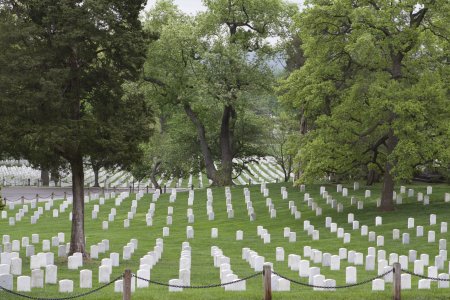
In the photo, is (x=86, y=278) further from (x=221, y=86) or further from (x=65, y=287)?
(x=221, y=86)

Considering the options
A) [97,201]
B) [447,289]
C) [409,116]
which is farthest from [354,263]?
A: [97,201]

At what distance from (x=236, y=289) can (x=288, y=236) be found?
1338cm

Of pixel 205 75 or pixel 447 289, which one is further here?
pixel 205 75

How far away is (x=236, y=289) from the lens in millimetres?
17328

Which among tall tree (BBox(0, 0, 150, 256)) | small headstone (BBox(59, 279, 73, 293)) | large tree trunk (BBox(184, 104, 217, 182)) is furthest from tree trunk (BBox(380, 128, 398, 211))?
small headstone (BBox(59, 279, 73, 293))

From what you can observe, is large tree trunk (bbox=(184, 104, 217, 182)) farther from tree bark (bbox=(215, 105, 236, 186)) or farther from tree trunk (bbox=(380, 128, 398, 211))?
tree trunk (bbox=(380, 128, 398, 211))

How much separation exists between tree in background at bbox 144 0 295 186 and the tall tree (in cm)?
2306

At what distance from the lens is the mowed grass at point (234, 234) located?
56.4ft

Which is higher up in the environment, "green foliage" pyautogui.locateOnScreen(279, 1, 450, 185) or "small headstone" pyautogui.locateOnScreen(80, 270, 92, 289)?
"green foliage" pyautogui.locateOnScreen(279, 1, 450, 185)

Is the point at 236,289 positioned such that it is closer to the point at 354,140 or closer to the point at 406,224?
the point at 406,224

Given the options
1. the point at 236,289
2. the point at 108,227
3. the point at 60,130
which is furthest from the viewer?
the point at 108,227

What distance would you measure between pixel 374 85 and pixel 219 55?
16844 millimetres

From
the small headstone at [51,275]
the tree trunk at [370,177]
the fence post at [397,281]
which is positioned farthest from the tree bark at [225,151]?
the fence post at [397,281]

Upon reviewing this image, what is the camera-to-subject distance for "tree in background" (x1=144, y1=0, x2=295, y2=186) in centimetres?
4888
